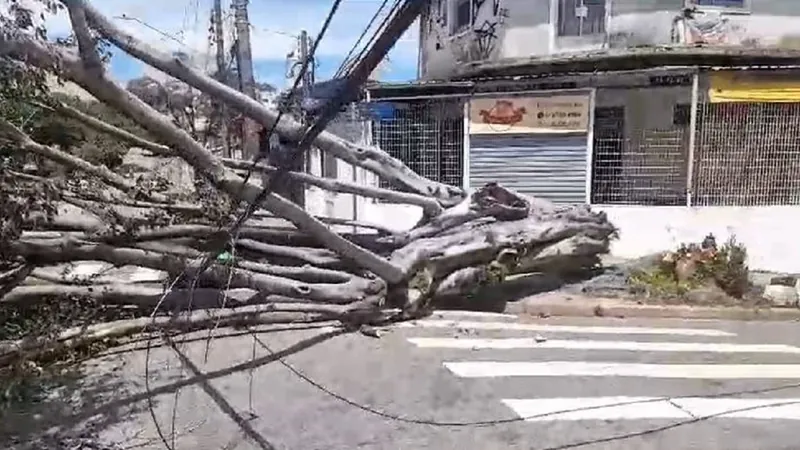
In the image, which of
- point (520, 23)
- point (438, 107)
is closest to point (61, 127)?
point (438, 107)

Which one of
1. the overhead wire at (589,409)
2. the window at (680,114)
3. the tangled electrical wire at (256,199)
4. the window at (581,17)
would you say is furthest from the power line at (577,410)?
the window at (581,17)

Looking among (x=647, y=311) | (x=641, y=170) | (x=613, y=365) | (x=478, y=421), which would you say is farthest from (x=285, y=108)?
(x=641, y=170)

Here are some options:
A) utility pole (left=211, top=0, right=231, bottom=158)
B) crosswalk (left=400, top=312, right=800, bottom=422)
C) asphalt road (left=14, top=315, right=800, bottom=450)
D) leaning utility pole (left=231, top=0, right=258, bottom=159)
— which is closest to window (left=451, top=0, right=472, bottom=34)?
utility pole (left=211, top=0, right=231, bottom=158)

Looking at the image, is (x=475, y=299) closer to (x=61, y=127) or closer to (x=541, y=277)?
(x=541, y=277)

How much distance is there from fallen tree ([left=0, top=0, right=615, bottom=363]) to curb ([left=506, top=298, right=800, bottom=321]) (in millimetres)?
599

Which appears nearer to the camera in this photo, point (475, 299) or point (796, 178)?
point (475, 299)

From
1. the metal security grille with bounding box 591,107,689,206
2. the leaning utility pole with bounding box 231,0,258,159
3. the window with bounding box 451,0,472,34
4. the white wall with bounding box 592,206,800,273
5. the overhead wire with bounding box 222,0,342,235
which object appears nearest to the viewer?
the overhead wire with bounding box 222,0,342,235

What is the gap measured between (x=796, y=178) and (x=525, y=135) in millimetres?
4452

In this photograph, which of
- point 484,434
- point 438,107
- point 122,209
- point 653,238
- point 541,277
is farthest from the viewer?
point 438,107

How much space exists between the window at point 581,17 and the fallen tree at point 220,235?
8.21 m

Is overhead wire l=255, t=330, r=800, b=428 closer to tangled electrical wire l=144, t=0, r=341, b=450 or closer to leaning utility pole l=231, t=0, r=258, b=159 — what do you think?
tangled electrical wire l=144, t=0, r=341, b=450

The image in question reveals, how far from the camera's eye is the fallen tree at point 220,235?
5.69 m

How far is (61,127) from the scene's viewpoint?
7.02 m

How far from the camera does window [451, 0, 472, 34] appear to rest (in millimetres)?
19125
